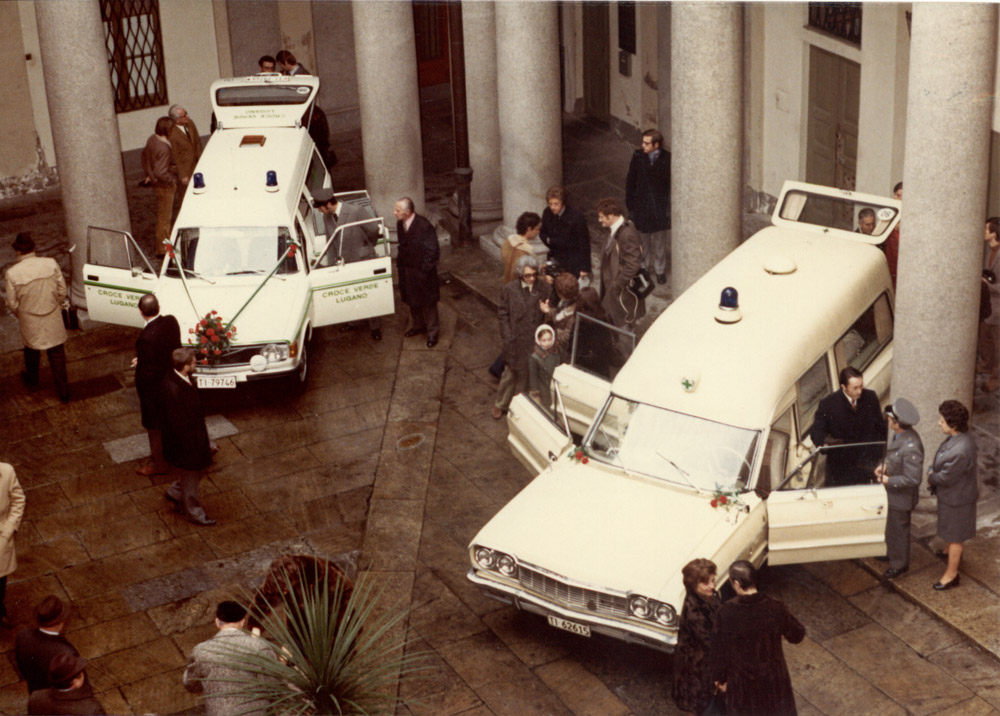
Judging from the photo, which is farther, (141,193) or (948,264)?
(141,193)

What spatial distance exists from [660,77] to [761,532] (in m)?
10.9

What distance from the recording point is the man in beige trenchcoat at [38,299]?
523 inches

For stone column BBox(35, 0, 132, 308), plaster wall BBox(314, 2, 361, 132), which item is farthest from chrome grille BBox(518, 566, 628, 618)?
plaster wall BBox(314, 2, 361, 132)

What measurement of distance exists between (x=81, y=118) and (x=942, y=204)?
940cm

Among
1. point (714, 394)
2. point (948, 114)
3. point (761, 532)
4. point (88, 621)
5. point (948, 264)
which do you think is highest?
point (948, 114)

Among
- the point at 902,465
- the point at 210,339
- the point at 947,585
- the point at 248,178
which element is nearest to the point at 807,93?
the point at 248,178

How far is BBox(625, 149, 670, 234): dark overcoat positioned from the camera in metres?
15.0

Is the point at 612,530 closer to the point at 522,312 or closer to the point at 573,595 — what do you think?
the point at 573,595

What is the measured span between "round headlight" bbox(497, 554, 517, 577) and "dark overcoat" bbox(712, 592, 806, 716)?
72.7 inches

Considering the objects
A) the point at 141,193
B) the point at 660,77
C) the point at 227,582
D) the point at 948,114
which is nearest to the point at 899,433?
the point at 948,114

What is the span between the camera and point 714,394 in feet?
33.8

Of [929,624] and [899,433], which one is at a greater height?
[899,433]

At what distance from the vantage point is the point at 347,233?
1490 cm

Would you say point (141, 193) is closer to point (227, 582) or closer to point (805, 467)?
point (227, 582)
